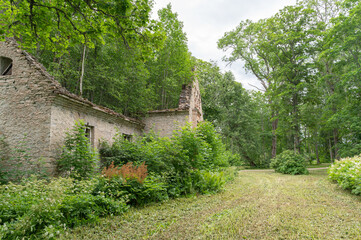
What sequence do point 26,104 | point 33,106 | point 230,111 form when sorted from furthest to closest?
point 230,111 < point 26,104 < point 33,106

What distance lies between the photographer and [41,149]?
7.33 m

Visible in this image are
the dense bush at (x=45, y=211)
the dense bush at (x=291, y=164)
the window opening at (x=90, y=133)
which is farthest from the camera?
the dense bush at (x=291, y=164)

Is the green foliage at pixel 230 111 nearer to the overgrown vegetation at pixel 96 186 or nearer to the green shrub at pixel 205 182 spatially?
the overgrown vegetation at pixel 96 186

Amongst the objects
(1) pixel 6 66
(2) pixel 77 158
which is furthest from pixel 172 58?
(2) pixel 77 158

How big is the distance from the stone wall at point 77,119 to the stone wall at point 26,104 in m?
0.22

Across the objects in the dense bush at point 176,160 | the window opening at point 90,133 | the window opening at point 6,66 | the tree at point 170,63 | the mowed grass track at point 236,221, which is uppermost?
the tree at point 170,63

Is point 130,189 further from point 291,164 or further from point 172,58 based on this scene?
point 291,164

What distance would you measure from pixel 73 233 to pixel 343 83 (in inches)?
688

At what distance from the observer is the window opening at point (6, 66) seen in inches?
328

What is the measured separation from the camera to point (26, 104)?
7762 mm

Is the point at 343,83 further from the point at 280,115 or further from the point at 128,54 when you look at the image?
the point at 128,54

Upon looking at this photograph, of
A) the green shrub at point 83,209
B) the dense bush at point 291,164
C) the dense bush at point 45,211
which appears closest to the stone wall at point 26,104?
the dense bush at point 45,211

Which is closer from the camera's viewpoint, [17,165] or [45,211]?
[45,211]

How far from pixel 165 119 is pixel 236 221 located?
35.4 ft
